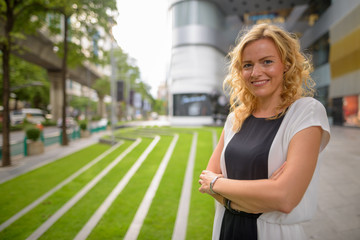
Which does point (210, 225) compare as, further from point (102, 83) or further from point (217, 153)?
point (102, 83)

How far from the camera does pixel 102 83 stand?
38375 millimetres

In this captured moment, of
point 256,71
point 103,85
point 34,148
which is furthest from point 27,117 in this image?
point 256,71

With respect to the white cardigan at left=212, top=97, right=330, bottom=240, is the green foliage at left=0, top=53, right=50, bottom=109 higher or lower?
higher

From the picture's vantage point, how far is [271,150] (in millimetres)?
1361

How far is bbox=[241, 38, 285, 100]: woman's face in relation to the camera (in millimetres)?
1422

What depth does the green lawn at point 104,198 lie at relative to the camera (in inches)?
156

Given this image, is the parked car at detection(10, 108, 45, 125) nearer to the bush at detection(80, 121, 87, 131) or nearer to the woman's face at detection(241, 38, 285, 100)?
the bush at detection(80, 121, 87, 131)

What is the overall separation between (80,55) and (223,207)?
1478 cm

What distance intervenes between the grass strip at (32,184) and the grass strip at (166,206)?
9.51 feet

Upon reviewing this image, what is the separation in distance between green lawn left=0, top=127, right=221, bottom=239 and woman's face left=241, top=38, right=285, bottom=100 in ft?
9.87

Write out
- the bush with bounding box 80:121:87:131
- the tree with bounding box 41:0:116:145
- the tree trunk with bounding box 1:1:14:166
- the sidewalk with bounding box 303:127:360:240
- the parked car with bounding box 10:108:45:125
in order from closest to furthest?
the sidewalk with bounding box 303:127:360:240
the tree trunk with bounding box 1:1:14:166
the tree with bounding box 41:0:116:145
the bush with bounding box 80:121:87:131
the parked car with bounding box 10:108:45:125

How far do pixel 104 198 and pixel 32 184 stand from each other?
2.81 m

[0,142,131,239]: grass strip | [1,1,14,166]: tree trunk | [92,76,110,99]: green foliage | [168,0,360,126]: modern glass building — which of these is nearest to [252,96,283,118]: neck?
[0,142,131,239]: grass strip

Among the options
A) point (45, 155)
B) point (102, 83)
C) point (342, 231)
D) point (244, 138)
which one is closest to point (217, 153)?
point (244, 138)
